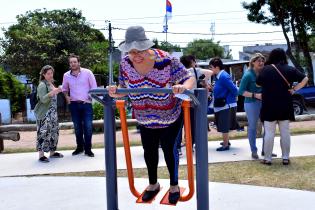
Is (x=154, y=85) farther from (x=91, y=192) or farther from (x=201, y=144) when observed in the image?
(x=91, y=192)

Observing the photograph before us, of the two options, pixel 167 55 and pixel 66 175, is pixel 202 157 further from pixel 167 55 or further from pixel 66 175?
pixel 66 175

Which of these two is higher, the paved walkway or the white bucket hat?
the white bucket hat

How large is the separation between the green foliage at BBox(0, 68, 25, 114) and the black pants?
20.4 m

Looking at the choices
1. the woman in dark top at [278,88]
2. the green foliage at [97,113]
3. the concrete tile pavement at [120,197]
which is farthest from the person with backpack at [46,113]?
the green foliage at [97,113]

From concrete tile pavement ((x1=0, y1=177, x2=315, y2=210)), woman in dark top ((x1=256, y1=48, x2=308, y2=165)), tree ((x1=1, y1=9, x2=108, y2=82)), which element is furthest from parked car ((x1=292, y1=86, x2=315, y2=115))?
tree ((x1=1, y1=9, x2=108, y2=82))

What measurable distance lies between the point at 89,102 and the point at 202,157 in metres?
4.03

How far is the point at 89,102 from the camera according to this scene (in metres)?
7.18

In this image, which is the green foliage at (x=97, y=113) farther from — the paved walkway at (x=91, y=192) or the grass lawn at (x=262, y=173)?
the grass lawn at (x=262, y=173)

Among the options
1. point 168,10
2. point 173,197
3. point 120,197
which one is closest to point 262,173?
point 120,197

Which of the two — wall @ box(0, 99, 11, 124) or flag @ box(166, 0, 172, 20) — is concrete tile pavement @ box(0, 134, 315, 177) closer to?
wall @ box(0, 99, 11, 124)

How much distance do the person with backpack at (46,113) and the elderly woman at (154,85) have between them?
138 inches

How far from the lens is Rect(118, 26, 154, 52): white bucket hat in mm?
3305

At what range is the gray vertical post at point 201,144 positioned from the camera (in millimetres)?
3369

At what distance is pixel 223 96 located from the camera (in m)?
7.04
